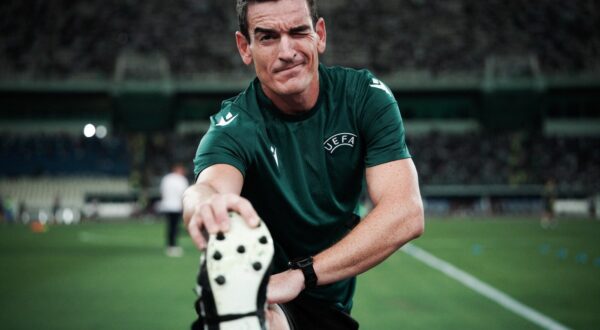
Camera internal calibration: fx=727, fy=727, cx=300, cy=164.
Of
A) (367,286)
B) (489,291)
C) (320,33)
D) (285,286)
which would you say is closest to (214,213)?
(285,286)

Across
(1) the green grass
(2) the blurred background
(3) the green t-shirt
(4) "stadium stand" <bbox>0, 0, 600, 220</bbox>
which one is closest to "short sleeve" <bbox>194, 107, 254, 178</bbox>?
(3) the green t-shirt

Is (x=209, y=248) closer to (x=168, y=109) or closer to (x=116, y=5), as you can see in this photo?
(x=168, y=109)

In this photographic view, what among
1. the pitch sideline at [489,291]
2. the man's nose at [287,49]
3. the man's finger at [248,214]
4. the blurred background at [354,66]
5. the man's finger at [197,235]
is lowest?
the pitch sideline at [489,291]

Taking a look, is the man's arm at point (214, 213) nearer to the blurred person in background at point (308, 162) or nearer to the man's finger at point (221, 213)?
the man's finger at point (221, 213)

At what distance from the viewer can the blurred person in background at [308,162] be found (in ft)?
10.3

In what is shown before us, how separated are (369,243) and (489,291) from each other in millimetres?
9076

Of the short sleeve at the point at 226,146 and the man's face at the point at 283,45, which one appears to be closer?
the man's face at the point at 283,45

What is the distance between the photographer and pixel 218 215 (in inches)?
95.7

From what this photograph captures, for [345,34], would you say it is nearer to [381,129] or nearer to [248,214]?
[381,129]

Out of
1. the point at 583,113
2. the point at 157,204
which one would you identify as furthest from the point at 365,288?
the point at 583,113

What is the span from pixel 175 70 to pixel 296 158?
50474mm

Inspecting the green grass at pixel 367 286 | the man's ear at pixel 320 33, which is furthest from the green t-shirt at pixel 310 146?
the green grass at pixel 367 286

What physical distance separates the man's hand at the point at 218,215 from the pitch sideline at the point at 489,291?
7.28 m

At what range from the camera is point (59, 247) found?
20.2 meters
